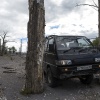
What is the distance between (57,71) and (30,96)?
1282 mm

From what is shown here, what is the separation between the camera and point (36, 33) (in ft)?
25.9

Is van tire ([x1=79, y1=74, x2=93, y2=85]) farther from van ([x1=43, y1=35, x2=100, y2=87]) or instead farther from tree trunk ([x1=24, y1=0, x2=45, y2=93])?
tree trunk ([x1=24, y1=0, x2=45, y2=93])

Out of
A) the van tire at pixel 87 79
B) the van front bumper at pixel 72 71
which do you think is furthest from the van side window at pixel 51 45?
the van tire at pixel 87 79

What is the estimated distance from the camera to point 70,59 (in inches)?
303

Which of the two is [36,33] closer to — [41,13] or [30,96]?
[41,13]

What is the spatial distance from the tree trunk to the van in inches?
23.2

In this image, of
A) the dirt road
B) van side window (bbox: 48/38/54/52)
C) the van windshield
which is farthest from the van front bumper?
van side window (bbox: 48/38/54/52)

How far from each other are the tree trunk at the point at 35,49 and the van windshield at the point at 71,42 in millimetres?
842

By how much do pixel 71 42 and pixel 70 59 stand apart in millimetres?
1183

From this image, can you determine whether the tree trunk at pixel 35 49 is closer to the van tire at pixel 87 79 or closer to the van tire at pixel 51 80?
the van tire at pixel 51 80

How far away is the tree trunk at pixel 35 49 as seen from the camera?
25.8 ft

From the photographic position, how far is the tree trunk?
25.8ft

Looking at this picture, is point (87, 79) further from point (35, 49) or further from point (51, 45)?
point (35, 49)

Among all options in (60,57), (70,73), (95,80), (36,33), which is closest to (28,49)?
(36,33)
